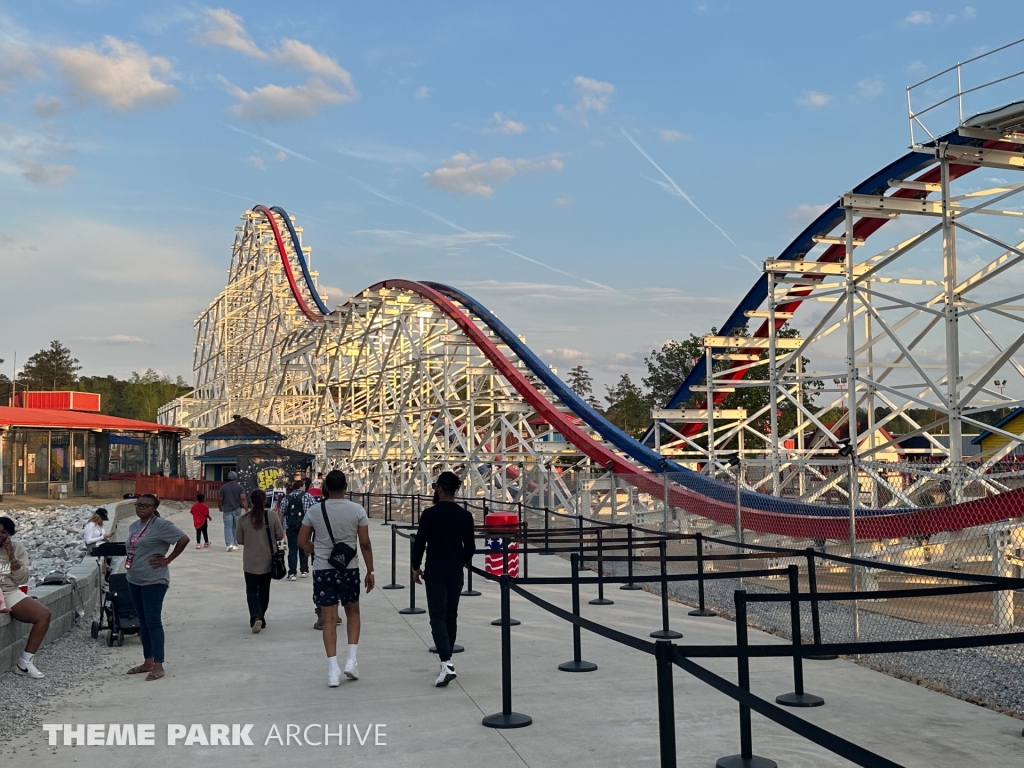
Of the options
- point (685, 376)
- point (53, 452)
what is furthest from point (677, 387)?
point (53, 452)

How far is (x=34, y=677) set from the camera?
7.74 metres

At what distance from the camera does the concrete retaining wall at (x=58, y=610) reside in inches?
304

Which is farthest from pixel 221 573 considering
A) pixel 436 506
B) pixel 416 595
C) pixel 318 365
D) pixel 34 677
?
pixel 318 365

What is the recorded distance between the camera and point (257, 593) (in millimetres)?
10094

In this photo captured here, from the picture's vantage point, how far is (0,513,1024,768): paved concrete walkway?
5.71m

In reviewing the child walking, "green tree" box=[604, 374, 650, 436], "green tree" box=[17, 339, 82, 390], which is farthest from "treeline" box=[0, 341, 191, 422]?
the child walking

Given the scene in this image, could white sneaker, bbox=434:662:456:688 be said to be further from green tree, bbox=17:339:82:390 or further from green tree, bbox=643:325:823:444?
green tree, bbox=17:339:82:390

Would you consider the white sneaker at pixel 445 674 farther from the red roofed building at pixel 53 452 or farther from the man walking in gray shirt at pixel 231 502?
the red roofed building at pixel 53 452

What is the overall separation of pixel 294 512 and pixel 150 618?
18.2 feet

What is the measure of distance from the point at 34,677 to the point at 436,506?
11.3 ft

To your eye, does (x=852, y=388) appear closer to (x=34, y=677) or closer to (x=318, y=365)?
(x=34, y=677)

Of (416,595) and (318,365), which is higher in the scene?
(318,365)

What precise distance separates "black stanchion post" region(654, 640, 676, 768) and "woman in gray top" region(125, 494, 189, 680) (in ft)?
16.6

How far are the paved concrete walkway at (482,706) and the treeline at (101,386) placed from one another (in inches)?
3657
